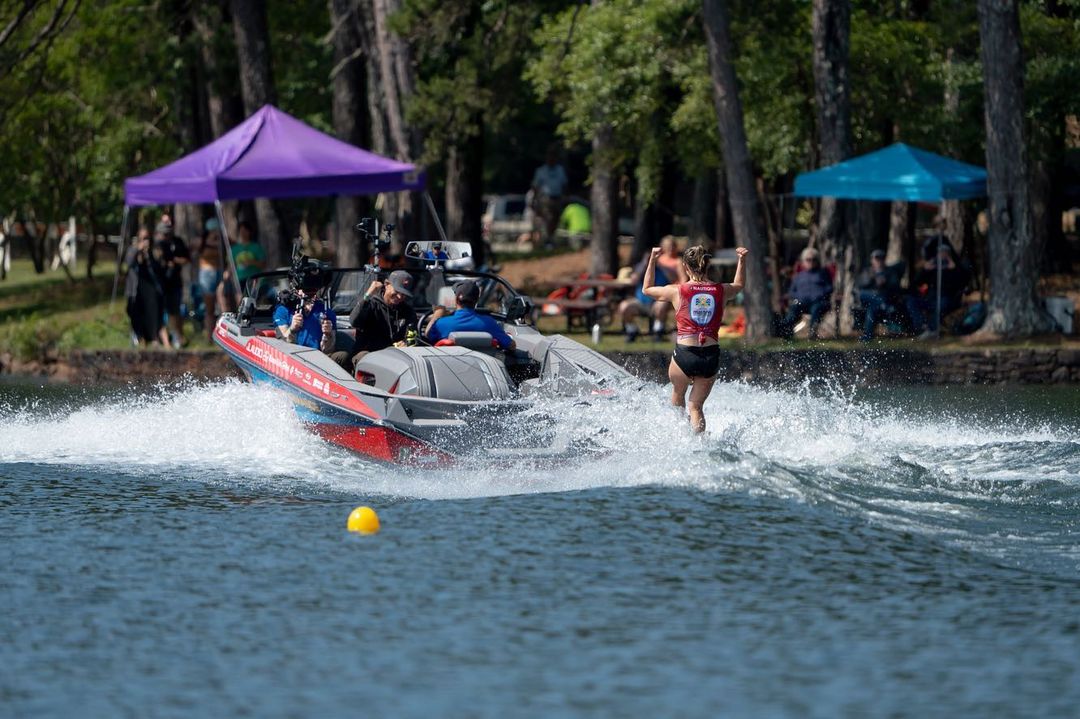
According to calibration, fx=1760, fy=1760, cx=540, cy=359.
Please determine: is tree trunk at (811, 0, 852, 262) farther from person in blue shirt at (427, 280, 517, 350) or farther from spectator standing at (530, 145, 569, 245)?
spectator standing at (530, 145, 569, 245)

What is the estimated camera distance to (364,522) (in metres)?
11.9

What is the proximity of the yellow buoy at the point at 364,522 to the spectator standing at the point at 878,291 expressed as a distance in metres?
11.8

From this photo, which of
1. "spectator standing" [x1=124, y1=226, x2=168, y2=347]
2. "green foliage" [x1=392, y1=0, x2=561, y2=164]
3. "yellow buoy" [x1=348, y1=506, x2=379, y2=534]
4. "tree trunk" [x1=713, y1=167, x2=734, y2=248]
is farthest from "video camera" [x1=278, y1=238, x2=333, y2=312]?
"tree trunk" [x1=713, y1=167, x2=734, y2=248]

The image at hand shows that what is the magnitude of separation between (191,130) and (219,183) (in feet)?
42.1

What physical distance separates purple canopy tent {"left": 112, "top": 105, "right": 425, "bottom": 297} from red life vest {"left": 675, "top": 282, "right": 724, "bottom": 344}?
958 cm

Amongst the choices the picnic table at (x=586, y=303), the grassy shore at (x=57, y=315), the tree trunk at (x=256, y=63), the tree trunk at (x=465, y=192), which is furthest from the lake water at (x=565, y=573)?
the tree trunk at (x=465, y=192)

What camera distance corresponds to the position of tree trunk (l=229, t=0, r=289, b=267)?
90.5 ft

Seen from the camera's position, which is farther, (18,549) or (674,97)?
(674,97)

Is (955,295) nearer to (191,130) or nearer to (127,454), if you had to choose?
(127,454)

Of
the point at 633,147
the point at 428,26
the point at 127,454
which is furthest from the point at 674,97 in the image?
the point at 127,454

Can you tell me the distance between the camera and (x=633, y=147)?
29297 millimetres

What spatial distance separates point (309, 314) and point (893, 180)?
9854mm

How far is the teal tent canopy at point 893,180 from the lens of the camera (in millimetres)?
22516

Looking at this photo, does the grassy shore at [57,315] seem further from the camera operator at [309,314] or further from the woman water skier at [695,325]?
the woman water skier at [695,325]
